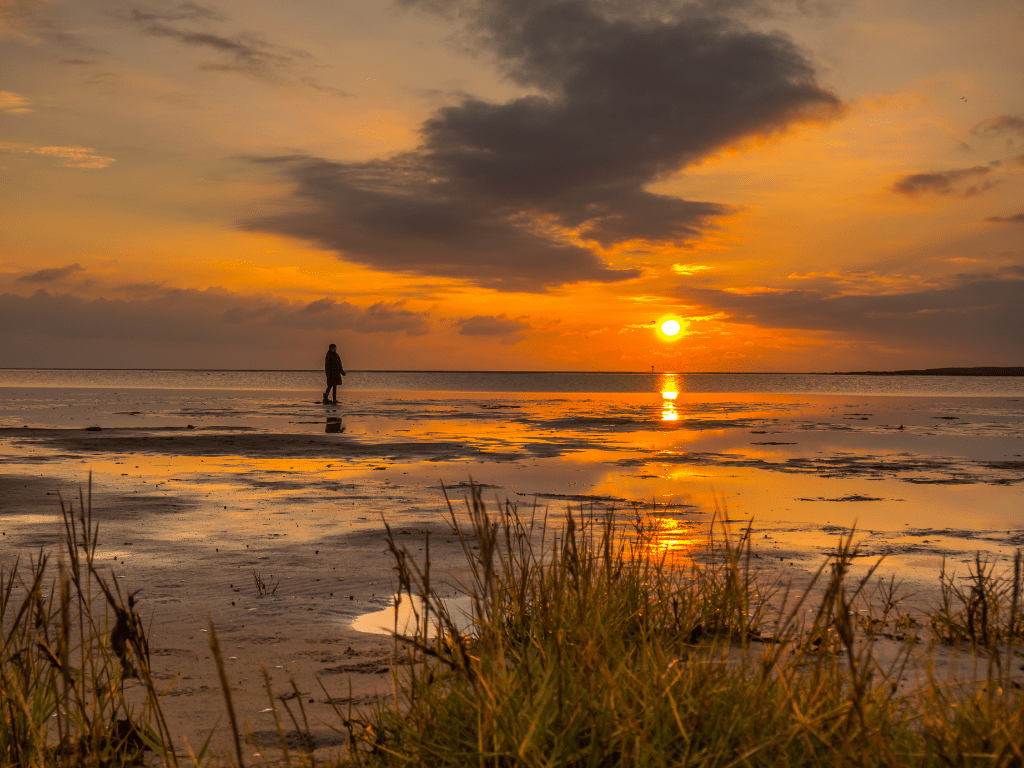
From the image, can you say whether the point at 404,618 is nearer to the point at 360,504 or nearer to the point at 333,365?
the point at 360,504

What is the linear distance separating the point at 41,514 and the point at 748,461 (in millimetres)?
11956

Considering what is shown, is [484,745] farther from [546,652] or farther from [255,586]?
[255,586]

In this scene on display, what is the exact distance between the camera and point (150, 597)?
230 inches

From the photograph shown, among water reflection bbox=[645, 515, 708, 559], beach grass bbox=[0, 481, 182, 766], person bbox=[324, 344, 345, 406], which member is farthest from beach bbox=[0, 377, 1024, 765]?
person bbox=[324, 344, 345, 406]

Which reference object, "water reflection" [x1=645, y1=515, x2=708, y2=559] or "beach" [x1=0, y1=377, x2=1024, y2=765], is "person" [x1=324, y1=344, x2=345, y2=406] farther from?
"water reflection" [x1=645, y1=515, x2=708, y2=559]

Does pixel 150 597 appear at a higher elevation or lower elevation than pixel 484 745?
lower

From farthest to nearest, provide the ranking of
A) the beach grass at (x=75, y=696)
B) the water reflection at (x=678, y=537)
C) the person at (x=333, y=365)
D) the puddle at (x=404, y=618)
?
the person at (x=333, y=365) < the water reflection at (x=678, y=537) < the puddle at (x=404, y=618) < the beach grass at (x=75, y=696)

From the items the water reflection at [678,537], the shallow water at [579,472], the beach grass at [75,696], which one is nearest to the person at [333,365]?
the shallow water at [579,472]

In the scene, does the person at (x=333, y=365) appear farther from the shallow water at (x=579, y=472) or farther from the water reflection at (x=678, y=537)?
the water reflection at (x=678, y=537)

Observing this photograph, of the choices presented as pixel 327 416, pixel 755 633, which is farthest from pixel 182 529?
pixel 327 416

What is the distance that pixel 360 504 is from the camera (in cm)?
1027

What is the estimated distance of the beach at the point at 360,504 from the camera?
4.83 m

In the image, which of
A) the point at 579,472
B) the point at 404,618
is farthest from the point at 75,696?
the point at 579,472

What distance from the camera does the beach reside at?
483cm
